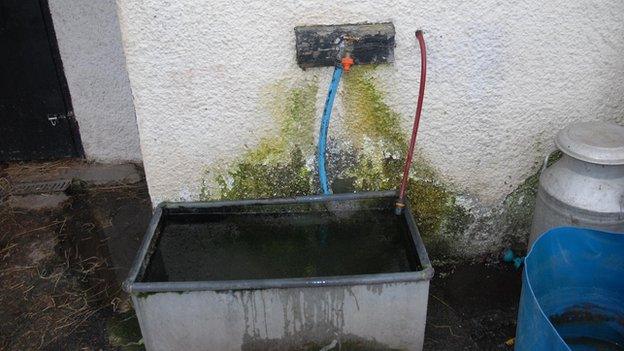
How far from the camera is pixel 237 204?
2.69m

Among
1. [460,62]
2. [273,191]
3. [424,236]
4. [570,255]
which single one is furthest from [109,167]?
[570,255]

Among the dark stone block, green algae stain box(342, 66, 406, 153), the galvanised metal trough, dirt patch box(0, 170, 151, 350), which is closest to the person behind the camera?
the galvanised metal trough

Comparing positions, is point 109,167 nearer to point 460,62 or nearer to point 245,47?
point 245,47

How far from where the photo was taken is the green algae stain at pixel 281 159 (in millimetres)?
2641

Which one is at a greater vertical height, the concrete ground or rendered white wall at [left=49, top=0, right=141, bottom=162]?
rendered white wall at [left=49, top=0, right=141, bottom=162]

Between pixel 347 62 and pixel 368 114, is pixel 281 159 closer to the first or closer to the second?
pixel 368 114

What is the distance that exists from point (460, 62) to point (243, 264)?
1.40 metres

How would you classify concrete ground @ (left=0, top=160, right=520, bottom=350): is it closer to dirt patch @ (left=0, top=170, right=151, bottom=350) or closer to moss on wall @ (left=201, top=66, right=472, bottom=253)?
dirt patch @ (left=0, top=170, right=151, bottom=350)

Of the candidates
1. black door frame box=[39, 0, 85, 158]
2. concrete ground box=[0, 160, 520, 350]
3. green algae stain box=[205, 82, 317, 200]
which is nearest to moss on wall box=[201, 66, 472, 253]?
green algae stain box=[205, 82, 317, 200]

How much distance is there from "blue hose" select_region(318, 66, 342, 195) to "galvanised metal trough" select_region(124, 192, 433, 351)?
0.36 feet

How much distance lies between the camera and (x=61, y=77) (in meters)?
3.97

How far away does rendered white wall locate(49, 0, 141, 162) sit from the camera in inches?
148

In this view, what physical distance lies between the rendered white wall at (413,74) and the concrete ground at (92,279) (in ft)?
2.03

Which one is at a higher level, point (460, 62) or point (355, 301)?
point (460, 62)
